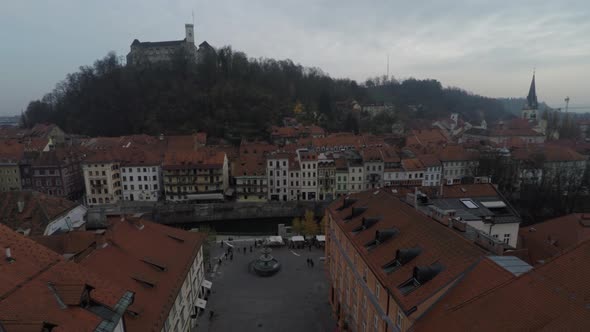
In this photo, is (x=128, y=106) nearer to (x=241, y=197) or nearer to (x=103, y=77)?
(x=103, y=77)

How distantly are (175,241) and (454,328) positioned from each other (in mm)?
18619

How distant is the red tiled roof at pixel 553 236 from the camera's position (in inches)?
1033

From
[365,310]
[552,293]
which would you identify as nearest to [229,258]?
[365,310]

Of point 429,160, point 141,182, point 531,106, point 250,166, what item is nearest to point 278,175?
point 250,166

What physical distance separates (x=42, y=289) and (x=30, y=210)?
23846 millimetres

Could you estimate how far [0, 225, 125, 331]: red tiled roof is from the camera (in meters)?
8.95

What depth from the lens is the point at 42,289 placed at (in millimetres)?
10164

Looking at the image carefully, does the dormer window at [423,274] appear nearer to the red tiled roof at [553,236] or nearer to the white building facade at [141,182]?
the red tiled roof at [553,236]

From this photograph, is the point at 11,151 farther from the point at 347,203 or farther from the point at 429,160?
the point at 429,160

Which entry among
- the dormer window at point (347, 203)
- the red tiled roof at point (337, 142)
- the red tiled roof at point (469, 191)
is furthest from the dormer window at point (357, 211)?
the red tiled roof at point (337, 142)

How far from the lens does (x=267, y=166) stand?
57.7m

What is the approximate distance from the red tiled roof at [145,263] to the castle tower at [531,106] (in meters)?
134

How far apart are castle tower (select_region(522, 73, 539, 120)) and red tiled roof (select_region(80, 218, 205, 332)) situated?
440ft

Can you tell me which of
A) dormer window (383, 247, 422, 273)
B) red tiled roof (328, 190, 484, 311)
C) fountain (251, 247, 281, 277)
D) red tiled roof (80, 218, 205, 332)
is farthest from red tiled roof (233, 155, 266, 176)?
dormer window (383, 247, 422, 273)
